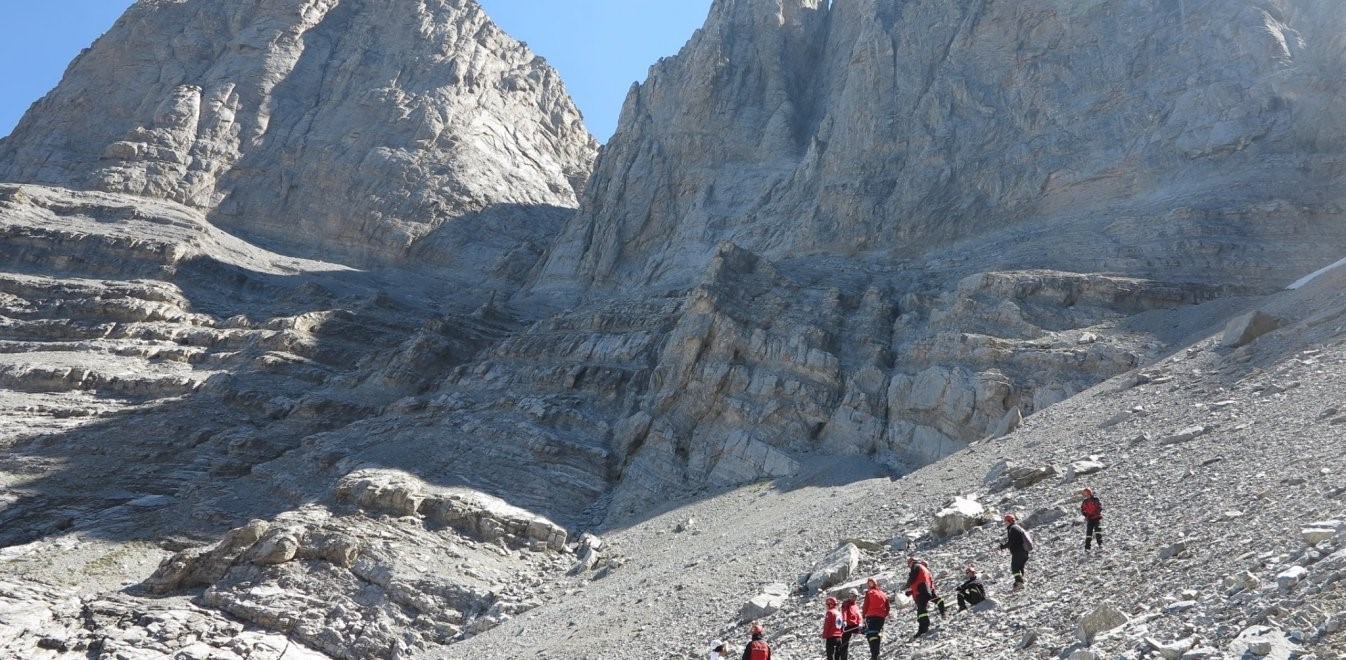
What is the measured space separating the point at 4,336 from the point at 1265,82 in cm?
6552

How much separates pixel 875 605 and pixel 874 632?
357 mm

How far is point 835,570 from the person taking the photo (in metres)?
19.6

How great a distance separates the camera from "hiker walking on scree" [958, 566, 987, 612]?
14859 mm

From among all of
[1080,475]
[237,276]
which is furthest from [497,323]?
[1080,475]

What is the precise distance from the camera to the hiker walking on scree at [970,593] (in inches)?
585

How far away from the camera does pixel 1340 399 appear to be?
20109mm

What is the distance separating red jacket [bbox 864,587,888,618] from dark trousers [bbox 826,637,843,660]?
554mm

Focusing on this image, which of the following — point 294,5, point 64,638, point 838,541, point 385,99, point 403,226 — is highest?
point 294,5

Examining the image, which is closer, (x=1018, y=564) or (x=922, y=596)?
(x=922, y=596)

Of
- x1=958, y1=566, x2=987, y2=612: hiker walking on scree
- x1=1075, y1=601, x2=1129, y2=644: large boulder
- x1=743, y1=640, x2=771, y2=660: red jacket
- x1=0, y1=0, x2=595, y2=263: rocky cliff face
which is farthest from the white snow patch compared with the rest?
x1=0, y1=0, x2=595, y2=263: rocky cliff face

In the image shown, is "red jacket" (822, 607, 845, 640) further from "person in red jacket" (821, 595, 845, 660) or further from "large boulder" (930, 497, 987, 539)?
"large boulder" (930, 497, 987, 539)

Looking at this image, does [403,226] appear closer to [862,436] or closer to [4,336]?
[4,336]

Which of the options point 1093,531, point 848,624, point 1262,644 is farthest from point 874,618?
point 1262,644

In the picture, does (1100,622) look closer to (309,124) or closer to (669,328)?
(669,328)
